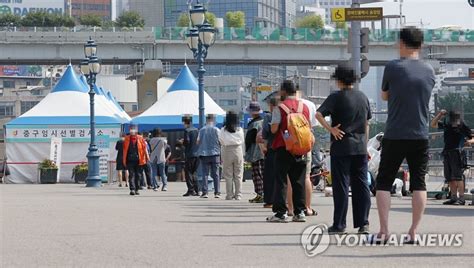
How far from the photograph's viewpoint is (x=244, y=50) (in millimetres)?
86125

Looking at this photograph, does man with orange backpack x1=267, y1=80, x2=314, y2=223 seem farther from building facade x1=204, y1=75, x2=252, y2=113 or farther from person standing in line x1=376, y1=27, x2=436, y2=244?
building facade x1=204, y1=75, x2=252, y2=113

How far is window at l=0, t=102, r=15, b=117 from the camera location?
522 ft

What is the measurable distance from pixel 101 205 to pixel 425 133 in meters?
10.3

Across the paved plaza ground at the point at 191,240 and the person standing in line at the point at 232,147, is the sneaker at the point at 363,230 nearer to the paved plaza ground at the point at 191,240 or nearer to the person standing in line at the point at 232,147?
the paved plaza ground at the point at 191,240

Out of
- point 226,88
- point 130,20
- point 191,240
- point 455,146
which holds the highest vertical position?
point 130,20

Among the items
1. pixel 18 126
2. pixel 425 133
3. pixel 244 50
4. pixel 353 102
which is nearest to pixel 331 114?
pixel 353 102

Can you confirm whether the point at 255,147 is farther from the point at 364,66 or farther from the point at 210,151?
the point at 364,66

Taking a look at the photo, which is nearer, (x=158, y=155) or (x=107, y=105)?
(x=158, y=155)

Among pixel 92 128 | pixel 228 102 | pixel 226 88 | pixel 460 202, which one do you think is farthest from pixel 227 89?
pixel 460 202

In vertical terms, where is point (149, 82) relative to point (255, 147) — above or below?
below

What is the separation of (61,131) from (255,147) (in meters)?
23.0

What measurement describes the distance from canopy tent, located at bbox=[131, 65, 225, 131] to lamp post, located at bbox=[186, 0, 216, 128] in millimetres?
9029

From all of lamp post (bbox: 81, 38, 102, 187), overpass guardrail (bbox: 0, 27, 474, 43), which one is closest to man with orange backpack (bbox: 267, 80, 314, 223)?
lamp post (bbox: 81, 38, 102, 187)

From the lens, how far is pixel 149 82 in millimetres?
88688
